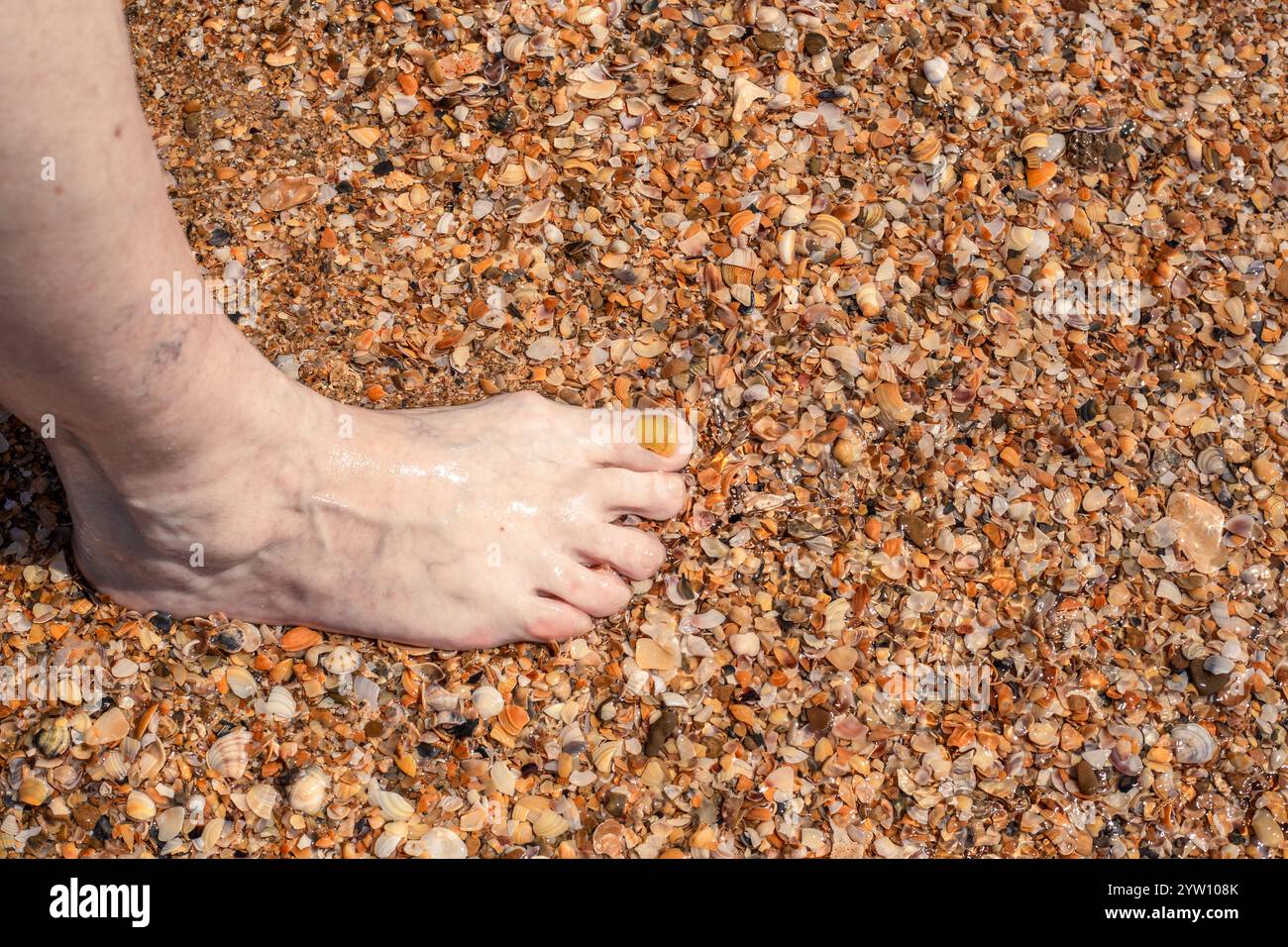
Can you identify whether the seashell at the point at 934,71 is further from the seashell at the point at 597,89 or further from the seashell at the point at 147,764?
the seashell at the point at 147,764

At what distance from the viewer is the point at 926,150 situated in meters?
2.58

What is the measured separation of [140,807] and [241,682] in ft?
0.90

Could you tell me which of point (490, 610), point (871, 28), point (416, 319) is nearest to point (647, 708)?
point (490, 610)

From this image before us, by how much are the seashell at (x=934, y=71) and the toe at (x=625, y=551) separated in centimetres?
140

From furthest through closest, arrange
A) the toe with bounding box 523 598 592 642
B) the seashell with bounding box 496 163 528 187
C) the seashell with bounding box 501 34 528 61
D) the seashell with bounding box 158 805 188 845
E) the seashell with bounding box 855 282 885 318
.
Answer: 1. the seashell with bounding box 501 34 528 61
2. the seashell with bounding box 496 163 528 187
3. the seashell with bounding box 855 282 885 318
4. the toe with bounding box 523 598 592 642
5. the seashell with bounding box 158 805 188 845

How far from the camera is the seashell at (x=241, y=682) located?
206cm

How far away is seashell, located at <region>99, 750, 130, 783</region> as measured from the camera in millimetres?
1963

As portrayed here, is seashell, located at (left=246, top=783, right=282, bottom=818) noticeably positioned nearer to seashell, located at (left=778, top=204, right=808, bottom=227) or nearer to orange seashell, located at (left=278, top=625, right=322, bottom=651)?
orange seashell, located at (left=278, top=625, right=322, bottom=651)

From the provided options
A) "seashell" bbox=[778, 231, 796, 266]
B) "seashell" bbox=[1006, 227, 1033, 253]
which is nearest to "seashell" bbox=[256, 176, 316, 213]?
"seashell" bbox=[778, 231, 796, 266]

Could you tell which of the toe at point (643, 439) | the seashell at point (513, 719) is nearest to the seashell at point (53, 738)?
the seashell at point (513, 719)

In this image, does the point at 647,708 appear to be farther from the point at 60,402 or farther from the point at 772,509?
the point at 60,402

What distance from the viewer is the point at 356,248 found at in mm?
2451

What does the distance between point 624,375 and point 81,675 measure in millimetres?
1236

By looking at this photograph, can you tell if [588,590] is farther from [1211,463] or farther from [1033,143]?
[1033,143]
